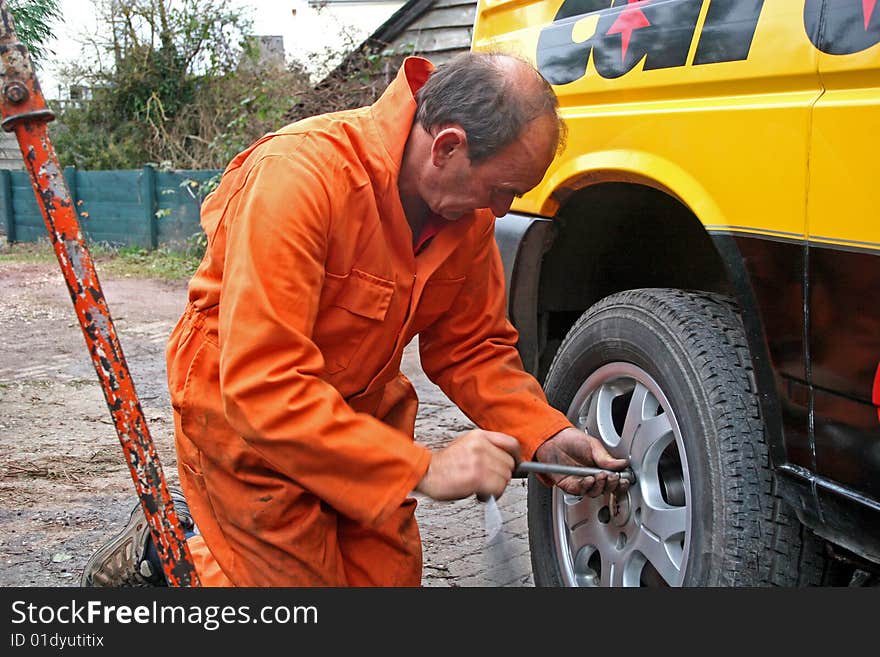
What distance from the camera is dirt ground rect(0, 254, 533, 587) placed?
127 inches

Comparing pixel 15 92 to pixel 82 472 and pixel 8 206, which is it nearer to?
pixel 82 472

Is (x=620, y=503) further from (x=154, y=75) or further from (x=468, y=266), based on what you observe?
(x=154, y=75)

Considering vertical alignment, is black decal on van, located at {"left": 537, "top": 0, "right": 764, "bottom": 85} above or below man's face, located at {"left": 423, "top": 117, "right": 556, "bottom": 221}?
above

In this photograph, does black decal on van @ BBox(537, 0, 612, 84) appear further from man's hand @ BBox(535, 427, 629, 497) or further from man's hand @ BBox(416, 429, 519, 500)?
man's hand @ BBox(416, 429, 519, 500)

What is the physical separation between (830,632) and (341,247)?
1227mm

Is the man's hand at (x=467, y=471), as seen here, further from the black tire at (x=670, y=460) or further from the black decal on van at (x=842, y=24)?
the black decal on van at (x=842, y=24)

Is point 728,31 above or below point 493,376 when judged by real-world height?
above

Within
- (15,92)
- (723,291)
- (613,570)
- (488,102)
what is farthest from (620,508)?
(15,92)

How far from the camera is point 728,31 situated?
6.10ft

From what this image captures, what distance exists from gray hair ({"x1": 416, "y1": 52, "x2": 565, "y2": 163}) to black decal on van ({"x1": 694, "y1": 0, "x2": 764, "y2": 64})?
1.12 ft

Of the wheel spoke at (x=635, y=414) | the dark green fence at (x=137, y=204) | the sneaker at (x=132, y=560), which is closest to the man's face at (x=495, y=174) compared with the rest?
the wheel spoke at (x=635, y=414)

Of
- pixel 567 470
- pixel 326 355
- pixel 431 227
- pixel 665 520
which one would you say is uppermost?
pixel 431 227

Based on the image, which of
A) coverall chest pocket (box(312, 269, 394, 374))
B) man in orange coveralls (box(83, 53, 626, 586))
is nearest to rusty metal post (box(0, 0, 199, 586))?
man in orange coveralls (box(83, 53, 626, 586))

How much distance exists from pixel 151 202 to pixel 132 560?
11.5 meters
